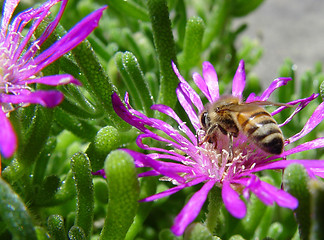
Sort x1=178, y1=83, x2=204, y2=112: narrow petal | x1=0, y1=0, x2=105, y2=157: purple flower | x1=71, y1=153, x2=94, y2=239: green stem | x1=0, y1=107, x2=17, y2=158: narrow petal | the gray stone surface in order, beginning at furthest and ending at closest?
the gray stone surface → x1=178, y1=83, x2=204, y2=112: narrow petal → x1=71, y1=153, x2=94, y2=239: green stem → x1=0, y1=0, x2=105, y2=157: purple flower → x1=0, y1=107, x2=17, y2=158: narrow petal

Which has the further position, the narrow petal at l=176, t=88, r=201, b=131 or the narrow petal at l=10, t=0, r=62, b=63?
the narrow petal at l=176, t=88, r=201, b=131

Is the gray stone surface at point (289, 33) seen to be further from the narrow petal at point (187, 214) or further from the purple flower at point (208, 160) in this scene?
the narrow petal at point (187, 214)

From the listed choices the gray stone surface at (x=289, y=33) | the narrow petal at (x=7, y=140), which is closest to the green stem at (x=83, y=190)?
the narrow petal at (x=7, y=140)

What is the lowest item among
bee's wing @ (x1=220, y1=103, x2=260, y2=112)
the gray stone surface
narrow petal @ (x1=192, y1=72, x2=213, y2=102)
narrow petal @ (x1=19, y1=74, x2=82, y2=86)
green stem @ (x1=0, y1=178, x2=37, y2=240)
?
the gray stone surface

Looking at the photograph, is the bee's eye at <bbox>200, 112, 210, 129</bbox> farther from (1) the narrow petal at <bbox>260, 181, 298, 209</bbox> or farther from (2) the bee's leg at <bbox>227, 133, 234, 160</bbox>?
(1) the narrow petal at <bbox>260, 181, 298, 209</bbox>

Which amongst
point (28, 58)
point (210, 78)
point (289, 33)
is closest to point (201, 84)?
point (210, 78)

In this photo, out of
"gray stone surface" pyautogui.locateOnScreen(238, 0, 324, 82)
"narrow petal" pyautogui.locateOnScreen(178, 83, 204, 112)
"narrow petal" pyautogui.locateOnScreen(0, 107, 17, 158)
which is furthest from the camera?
"gray stone surface" pyautogui.locateOnScreen(238, 0, 324, 82)

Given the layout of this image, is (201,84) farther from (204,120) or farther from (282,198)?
(282,198)

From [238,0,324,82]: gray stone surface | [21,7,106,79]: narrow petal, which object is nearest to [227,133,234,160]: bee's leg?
[21,7,106,79]: narrow petal
